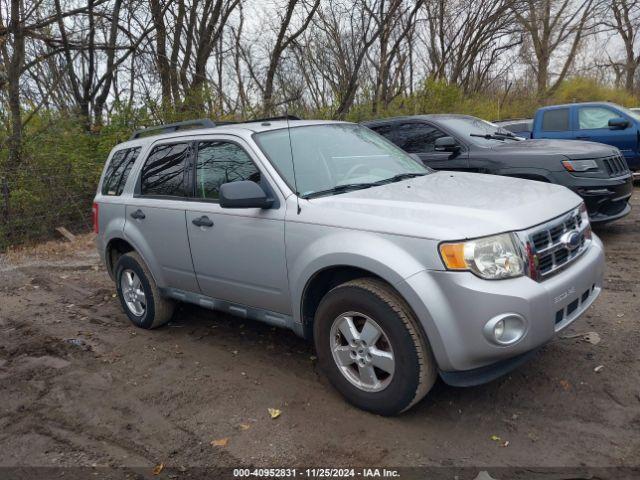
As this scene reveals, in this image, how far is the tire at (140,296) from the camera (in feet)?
16.2

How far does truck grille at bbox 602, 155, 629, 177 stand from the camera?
6688 millimetres

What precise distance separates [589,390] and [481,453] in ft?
3.32

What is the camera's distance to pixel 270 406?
3559 mm

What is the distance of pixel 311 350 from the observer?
14.5ft

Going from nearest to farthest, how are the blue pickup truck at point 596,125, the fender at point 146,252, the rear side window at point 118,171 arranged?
the fender at point 146,252, the rear side window at point 118,171, the blue pickup truck at point 596,125

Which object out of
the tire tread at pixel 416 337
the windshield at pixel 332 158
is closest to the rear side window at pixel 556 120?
the windshield at pixel 332 158

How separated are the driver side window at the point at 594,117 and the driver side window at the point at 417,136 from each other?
4864mm

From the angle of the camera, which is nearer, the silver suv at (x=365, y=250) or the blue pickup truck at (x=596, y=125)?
the silver suv at (x=365, y=250)

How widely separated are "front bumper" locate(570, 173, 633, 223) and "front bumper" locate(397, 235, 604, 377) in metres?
3.97

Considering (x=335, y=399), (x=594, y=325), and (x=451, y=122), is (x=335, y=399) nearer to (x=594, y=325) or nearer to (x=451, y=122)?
(x=594, y=325)

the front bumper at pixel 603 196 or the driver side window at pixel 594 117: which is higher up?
the driver side window at pixel 594 117

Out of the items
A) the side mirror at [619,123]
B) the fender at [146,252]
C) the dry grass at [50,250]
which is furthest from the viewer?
the side mirror at [619,123]

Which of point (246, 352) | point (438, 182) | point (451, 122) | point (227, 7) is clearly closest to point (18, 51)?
point (227, 7)

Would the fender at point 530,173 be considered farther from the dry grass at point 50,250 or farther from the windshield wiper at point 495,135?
the dry grass at point 50,250
